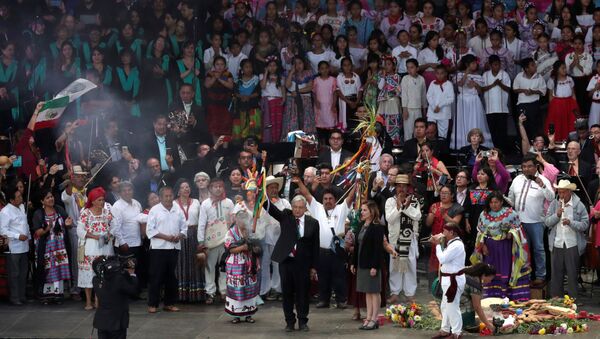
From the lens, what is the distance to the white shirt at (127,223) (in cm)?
1765

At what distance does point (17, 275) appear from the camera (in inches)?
695

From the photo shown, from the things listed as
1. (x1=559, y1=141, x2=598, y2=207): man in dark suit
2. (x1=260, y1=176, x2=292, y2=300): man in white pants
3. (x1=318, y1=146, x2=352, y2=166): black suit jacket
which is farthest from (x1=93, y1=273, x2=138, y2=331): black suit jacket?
(x1=559, y1=141, x2=598, y2=207): man in dark suit

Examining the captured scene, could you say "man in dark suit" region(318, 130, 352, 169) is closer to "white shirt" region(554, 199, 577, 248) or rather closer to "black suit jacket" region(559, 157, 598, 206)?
"black suit jacket" region(559, 157, 598, 206)

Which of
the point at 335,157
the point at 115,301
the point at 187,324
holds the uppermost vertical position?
the point at 335,157

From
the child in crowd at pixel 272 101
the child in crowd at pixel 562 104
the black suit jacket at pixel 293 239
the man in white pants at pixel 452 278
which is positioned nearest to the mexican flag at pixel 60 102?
the child in crowd at pixel 272 101

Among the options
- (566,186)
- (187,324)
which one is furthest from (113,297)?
(566,186)

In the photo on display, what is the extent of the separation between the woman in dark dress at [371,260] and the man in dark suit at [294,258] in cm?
61

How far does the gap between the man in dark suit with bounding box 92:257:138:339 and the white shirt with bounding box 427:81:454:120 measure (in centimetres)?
802

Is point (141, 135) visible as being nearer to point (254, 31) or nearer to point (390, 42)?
point (254, 31)

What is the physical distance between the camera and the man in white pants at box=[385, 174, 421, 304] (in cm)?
1728

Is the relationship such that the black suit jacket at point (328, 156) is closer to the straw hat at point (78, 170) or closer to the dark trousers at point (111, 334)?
the straw hat at point (78, 170)

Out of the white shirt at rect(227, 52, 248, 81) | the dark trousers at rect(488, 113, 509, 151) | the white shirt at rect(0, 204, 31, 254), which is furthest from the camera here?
the white shirt at rect(227, 52, 248, 81)

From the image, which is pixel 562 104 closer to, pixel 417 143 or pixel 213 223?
pixel 417 143

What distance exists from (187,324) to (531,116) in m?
7.55
